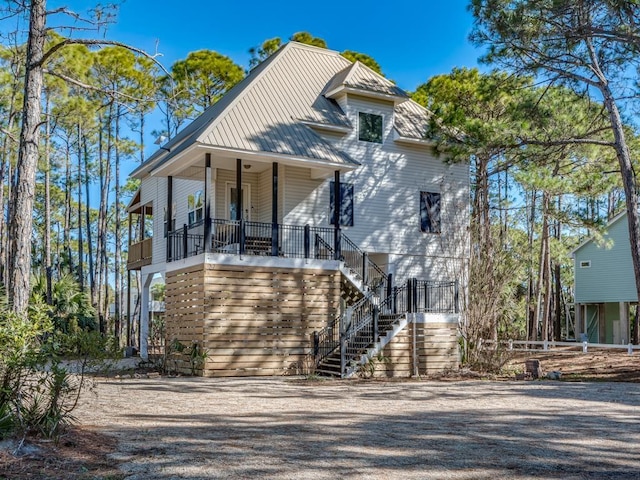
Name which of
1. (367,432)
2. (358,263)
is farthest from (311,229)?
(367,432)

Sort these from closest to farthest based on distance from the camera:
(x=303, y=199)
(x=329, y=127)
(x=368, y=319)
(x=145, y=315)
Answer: (x=368, y=319)
(x=303, y=199)
(x=329, y=127)
(x=145, y=315)

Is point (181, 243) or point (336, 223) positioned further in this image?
point (181, 243)

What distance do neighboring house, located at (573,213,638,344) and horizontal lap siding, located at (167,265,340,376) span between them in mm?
18263

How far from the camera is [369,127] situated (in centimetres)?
2155

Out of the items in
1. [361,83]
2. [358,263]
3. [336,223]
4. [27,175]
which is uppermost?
[361,83]

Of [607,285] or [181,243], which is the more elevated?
[181,243]

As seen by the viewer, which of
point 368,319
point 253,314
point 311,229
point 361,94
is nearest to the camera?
point 253,314

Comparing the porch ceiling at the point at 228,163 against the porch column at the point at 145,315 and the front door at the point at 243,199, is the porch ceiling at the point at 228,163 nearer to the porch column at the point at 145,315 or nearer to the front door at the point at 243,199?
the front door at the point at 243,199

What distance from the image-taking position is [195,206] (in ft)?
73.1

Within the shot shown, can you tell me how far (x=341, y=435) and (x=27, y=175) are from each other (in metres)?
6.03

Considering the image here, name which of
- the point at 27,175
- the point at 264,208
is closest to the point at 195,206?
the point at 264,208

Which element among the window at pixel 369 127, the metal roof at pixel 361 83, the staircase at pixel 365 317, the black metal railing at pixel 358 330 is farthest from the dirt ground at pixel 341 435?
the metal roof at pixel 361 83

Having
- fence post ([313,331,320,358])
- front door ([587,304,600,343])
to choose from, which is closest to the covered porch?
fence post ([313,331,320,358])

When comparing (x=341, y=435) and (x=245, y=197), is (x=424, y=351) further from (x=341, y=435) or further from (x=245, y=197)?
(x=341, y=435)
